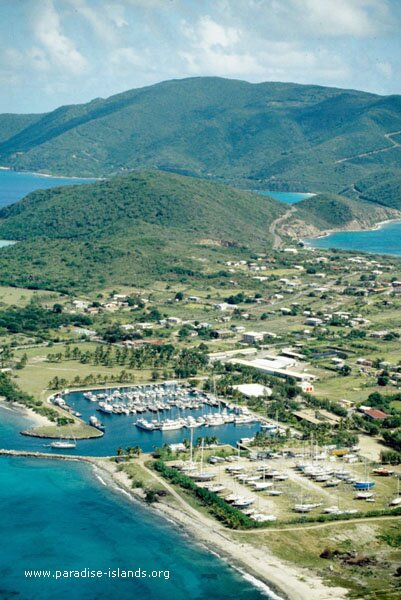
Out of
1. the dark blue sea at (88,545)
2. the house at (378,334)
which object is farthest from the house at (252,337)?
the dark blue sea at (88,545)

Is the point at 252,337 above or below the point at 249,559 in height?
above

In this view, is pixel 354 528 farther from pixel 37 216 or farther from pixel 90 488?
pixel 37 216

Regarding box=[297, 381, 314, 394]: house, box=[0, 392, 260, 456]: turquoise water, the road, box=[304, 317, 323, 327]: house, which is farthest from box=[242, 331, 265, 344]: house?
the road

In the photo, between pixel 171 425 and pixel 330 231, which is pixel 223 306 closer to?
pixel 171 425

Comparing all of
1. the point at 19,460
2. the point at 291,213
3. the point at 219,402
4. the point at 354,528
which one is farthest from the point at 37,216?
the point at 354,528

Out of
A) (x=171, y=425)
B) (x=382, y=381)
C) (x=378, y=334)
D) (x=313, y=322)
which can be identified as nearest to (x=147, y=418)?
(x=171, y=425)

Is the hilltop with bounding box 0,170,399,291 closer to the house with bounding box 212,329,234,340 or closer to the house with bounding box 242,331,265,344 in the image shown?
the house with bounding box 212,329,234,340

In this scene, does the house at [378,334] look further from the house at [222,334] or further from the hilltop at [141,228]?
the hilltop at [141,228]
